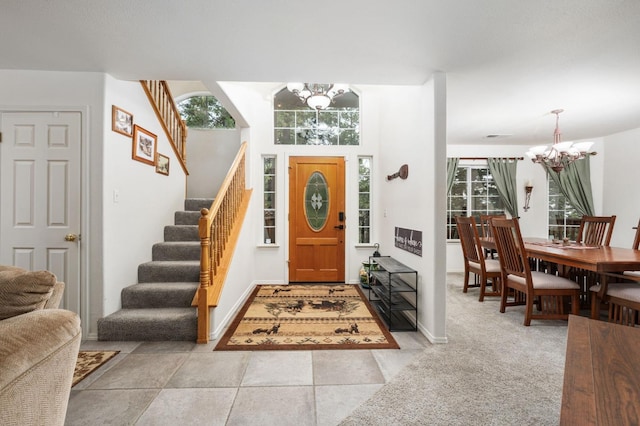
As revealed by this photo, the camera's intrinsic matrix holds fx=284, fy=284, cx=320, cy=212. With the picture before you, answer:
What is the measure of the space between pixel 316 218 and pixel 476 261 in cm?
241

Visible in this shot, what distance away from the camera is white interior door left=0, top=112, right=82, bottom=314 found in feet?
8.50

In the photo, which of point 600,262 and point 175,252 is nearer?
point 600,262

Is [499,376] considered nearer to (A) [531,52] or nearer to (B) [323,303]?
(B) [323,303]

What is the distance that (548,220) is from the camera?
5496 mm

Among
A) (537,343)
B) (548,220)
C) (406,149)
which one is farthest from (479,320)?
(548,220)

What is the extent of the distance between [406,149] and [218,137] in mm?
3347

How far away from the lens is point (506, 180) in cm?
542

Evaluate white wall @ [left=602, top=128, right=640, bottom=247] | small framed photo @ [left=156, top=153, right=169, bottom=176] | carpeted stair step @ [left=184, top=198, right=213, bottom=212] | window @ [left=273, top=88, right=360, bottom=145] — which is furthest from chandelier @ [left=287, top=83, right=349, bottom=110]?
white wall @ [left=602, top=128, right=640, bottom=247]

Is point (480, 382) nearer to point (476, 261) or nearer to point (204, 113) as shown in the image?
point (476, 261)

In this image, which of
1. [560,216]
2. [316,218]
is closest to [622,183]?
[560,216]

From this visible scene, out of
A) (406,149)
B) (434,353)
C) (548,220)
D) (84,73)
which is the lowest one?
(434,353)

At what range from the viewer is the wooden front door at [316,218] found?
Result: 4672 mm

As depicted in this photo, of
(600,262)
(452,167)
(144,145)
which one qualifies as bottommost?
(600,262)

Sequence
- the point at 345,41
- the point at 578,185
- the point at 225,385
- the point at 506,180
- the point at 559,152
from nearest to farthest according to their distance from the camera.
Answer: the point at 225,385
the point at 345,41
the point at 559,152
the point at 578,185
the point at 506,180
